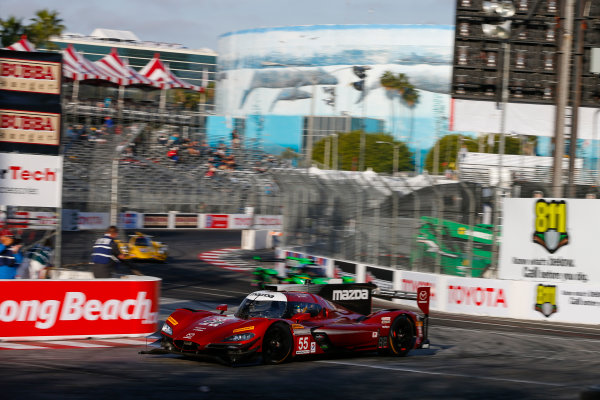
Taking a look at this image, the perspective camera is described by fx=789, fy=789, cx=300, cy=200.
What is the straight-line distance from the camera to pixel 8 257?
42.7ft

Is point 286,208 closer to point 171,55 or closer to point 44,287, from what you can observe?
point 44,287

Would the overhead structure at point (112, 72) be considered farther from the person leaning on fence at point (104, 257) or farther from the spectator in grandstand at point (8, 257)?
the spectator in grandstand at point (8, 257)

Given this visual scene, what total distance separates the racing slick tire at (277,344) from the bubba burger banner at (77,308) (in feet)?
10.8

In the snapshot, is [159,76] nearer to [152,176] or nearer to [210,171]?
[210,171]

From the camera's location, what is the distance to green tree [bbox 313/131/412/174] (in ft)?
286

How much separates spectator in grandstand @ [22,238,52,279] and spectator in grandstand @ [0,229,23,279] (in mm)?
2745

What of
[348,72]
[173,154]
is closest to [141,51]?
[348,72]

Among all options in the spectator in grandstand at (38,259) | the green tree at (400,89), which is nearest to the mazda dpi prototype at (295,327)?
the spectator in grandstand at (38,259)

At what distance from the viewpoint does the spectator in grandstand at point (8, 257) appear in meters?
12.9

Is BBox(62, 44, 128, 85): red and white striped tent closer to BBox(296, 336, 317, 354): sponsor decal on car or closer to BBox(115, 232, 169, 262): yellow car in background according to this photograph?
BBox(115, 232, 169, 262): yellow car in background

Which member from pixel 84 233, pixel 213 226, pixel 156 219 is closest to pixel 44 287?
pixel 84 233

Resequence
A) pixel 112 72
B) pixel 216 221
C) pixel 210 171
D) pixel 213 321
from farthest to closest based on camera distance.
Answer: pixel 112 72 < pixel 210 171 < pixel 216 221 < pixel 213 321

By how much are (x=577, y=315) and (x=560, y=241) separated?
1.87 meters

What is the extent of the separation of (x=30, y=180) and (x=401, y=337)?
7732mm
